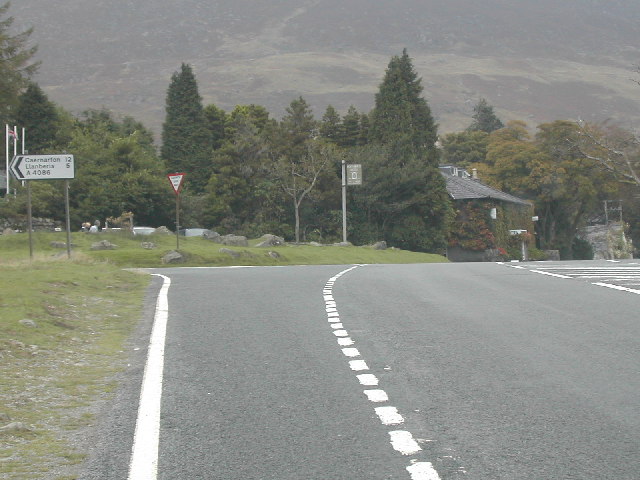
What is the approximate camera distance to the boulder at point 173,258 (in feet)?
101

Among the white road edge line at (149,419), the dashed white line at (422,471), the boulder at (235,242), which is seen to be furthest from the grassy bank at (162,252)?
the dashed white line at (422,471)

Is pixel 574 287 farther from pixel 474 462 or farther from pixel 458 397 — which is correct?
pixel 474 462

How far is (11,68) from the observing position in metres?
65.5

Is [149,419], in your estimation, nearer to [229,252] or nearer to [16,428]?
[16,428]

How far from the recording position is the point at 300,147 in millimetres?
65562

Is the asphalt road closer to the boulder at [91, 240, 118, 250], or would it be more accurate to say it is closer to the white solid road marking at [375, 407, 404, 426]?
the white solid road marking at [375, 407, 404, 426]

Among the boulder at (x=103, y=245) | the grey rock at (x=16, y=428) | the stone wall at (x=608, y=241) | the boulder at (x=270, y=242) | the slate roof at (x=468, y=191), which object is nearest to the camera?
the grey rock at (x=16, y=428)

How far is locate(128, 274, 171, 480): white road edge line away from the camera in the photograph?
18.4ft

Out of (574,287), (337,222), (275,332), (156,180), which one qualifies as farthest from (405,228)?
(275,332)

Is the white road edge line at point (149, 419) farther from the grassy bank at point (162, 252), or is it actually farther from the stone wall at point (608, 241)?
the stone wall at point (608, 241)

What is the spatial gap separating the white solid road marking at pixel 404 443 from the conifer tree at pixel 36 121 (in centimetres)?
6121

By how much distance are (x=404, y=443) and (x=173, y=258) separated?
25459 mm

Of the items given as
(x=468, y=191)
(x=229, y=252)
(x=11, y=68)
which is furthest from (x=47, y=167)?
(x=468, y=191)

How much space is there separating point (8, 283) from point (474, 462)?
38.3 ft
